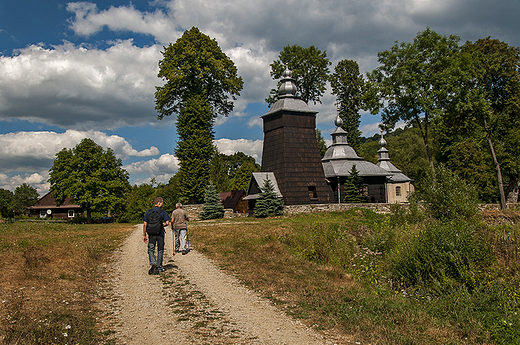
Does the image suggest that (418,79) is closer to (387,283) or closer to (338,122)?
(338,122)

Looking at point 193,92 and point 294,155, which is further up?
point 193,92

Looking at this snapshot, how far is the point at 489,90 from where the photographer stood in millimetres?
31188

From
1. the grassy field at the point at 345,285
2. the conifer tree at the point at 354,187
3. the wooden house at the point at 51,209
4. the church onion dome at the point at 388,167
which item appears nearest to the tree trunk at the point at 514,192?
the church onion dome at the point at 388,167

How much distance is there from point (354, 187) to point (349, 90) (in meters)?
19.7

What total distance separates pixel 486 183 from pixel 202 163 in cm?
3071

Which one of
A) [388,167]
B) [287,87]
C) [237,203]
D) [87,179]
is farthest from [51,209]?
[388,167]

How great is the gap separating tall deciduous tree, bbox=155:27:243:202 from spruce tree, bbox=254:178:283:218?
21.5ft

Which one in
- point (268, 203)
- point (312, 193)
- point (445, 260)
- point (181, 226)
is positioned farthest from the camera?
point (312, 193)

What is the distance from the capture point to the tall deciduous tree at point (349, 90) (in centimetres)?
4656

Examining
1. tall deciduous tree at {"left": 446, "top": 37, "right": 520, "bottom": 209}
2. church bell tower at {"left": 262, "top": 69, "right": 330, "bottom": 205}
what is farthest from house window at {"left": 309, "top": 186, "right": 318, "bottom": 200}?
tall deciduous tree at {"left": 446, "top": 37, "right": 520, "bottom": 209}

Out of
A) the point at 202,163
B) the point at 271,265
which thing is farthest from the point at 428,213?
the point at 202,163

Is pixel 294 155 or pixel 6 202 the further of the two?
pixel 6 202

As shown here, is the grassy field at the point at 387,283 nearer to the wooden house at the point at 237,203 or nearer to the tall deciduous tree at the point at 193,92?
the tall deciduous tree at the point at 193,92

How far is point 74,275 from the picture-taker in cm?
868
